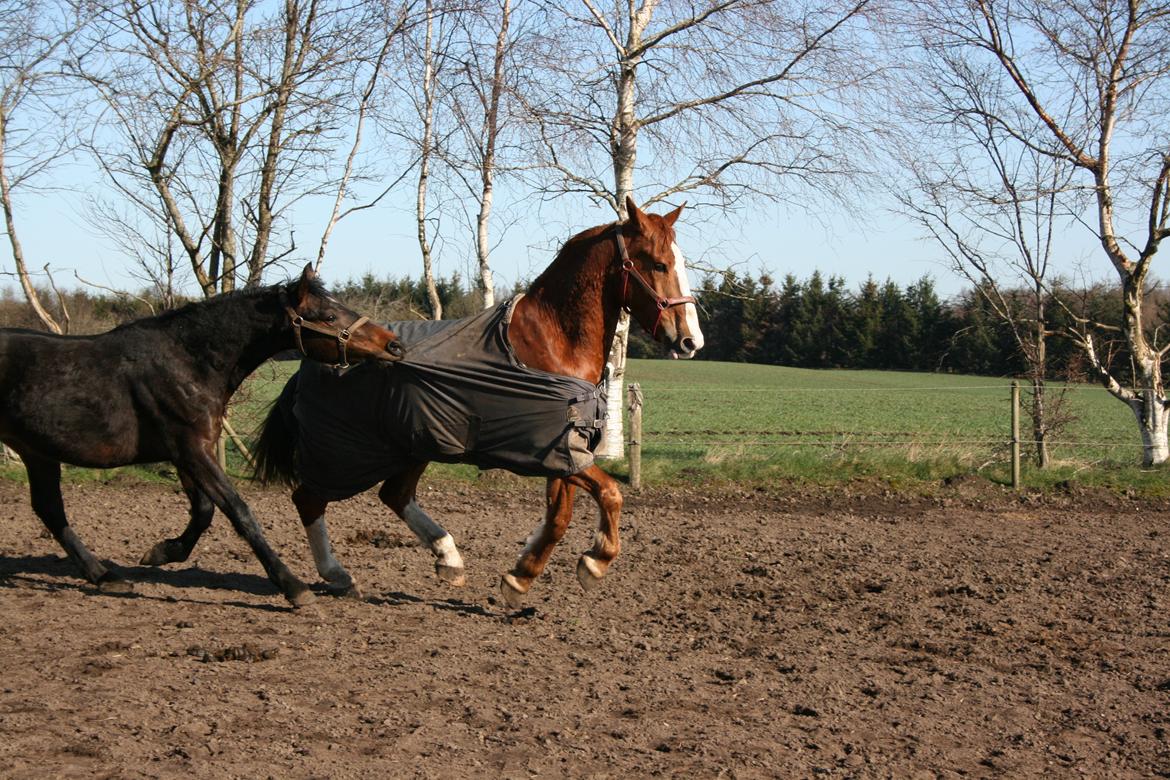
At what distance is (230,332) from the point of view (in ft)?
18.6

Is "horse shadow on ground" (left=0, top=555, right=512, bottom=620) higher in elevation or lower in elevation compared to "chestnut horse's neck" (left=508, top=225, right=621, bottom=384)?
lower

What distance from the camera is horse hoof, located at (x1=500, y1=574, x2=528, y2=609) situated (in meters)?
5.62

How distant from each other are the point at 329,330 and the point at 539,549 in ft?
5.01

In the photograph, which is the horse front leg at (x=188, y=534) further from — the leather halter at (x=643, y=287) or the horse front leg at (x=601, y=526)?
the leather halter at (x=643, y=287)

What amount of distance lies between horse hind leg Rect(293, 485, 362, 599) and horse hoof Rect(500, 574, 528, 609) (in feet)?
2.99

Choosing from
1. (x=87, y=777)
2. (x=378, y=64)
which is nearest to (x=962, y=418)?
(x=378, y=64)

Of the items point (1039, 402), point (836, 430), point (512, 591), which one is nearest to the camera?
point (512, 591)

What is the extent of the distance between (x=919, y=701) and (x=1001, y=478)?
7.72 metres

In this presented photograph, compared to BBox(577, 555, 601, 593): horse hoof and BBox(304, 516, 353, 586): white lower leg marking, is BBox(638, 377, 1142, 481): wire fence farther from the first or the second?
BBox(577, 555, 601, 593): horse hoof

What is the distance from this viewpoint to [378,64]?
1048cm

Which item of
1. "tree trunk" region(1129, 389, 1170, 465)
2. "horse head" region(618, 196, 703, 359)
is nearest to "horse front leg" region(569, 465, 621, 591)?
"horse head" region(618, 196, 703, 359)

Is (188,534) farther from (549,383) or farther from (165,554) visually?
(549,383)

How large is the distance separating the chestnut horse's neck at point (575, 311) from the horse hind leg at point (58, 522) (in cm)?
269

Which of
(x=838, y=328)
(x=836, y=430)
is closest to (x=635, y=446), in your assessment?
(x=836, y=430)
